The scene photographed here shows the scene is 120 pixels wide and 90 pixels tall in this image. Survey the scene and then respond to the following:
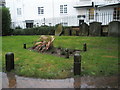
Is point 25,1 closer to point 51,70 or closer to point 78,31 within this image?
point 78,31

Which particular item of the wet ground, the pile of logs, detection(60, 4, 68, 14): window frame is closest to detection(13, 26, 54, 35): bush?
the pile of logs

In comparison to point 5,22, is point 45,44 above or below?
below

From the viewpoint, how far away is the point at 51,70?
6.30m

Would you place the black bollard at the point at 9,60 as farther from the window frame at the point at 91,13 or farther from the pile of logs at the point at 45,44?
the window frame at the point at 91,13

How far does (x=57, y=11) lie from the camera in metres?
33.2

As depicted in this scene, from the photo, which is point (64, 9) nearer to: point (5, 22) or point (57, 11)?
point (57, 11)

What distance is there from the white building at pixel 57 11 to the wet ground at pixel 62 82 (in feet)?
78.5

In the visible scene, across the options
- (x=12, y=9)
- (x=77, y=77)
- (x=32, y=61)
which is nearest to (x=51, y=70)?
(x=77, y=77)

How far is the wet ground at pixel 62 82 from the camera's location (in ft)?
16.4

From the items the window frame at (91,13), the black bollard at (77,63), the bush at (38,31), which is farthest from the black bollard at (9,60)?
the window frame at (91,13)

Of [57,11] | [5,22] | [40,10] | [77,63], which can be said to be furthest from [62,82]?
[40,10]

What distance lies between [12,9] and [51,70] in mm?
34197

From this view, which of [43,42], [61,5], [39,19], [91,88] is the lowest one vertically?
[91,88]

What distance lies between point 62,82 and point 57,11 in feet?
94.8
